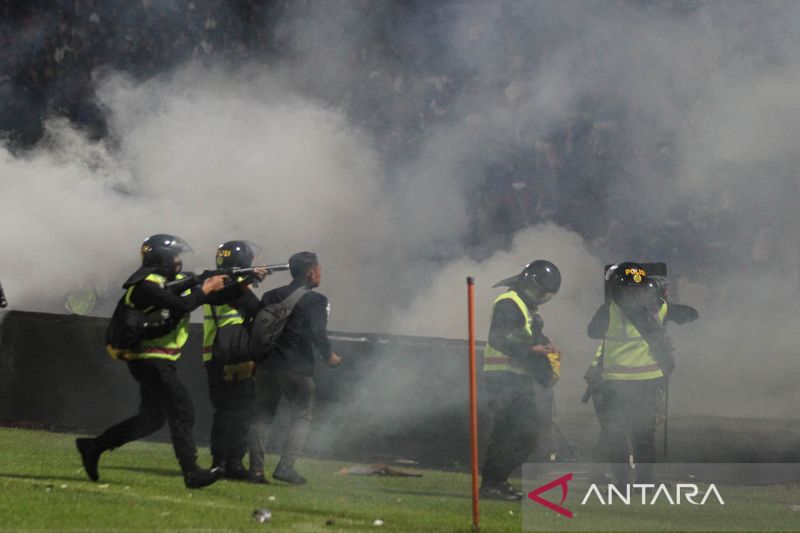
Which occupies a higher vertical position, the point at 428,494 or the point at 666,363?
the point at 666,363

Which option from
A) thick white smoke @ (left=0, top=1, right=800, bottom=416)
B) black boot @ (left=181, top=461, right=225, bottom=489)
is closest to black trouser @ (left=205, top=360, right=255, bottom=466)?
black boot @ (left=181, top=461, right=225, bottom=489)

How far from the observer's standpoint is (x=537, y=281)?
8289mm

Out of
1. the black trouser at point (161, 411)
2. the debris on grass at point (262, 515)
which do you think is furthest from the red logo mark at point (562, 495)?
the black trouser at point (161, 411)

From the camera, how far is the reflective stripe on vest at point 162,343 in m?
7.91

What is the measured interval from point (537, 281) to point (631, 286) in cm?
62

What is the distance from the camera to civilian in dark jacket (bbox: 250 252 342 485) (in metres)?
8.73

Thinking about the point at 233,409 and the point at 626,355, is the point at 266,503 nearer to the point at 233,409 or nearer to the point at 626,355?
the point at 233,409

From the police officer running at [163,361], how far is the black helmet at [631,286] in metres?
2.42

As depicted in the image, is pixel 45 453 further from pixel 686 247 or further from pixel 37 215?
pixel 686 247

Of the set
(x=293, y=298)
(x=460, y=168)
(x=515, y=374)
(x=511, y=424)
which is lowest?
(x=511, y=424)

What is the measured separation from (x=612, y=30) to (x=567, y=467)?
8.39 m

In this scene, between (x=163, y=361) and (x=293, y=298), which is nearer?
(x=163, y=361)

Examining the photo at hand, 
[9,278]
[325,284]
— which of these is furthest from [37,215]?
[325,284]

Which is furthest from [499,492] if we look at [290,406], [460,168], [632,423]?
[460,168]
